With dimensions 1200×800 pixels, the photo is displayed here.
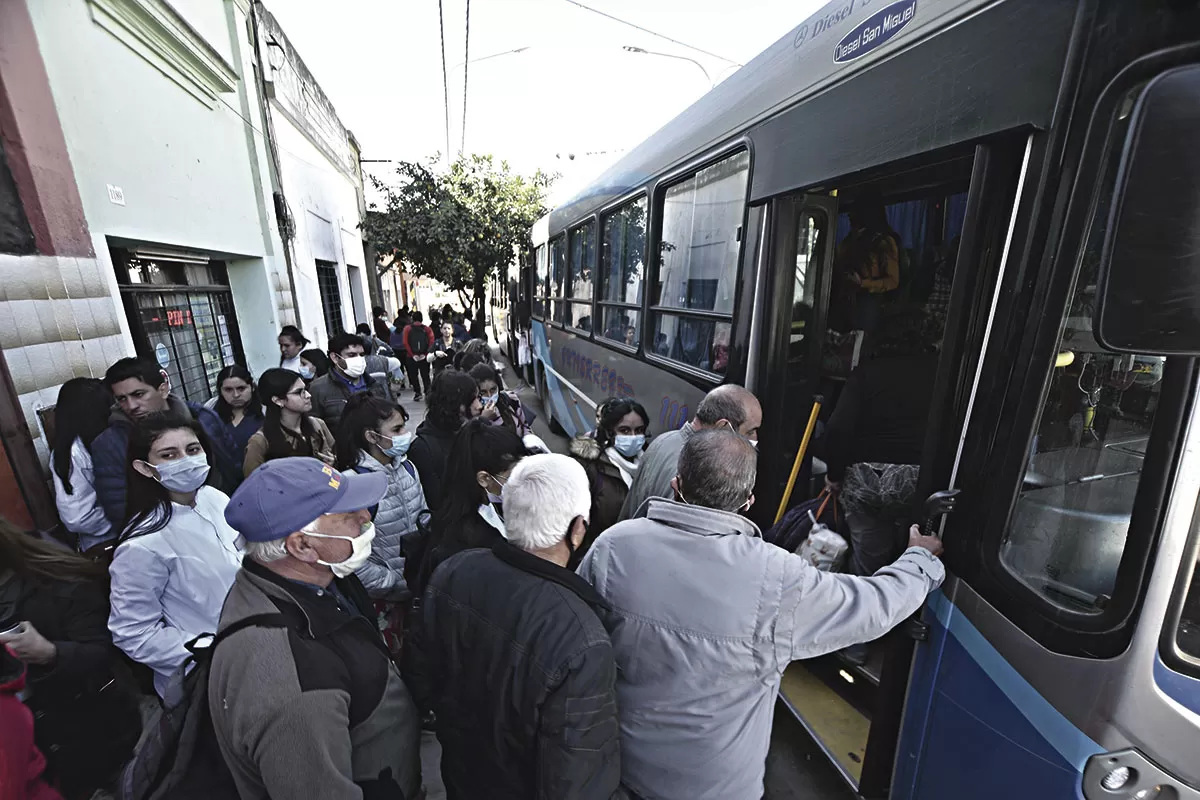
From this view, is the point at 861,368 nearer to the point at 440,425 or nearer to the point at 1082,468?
the point at 1082,468

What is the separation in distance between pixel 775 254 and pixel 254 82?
759 centimetres

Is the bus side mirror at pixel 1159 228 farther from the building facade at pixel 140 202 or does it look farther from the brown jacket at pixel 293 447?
the building facade at pixel 140 202

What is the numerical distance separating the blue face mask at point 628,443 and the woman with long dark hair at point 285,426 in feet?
5.69

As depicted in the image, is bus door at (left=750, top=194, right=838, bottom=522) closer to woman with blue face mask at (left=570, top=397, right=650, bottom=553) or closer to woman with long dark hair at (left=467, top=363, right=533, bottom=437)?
woman with blue face mask at (left=570, top=397, right=650, bottom=553)

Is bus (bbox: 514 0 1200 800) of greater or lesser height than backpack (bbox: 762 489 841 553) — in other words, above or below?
above

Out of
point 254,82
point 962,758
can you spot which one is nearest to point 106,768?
point 962,758

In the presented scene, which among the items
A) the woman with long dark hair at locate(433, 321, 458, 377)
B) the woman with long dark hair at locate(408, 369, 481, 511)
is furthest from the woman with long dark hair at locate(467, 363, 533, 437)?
the woman with long dark hair at locate(433, 321, 458, 377)

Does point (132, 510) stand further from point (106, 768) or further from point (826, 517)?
point (826, 517)

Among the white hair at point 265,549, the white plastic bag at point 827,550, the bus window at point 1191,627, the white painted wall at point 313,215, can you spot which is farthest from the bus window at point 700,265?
the white painted wall at point 313,215

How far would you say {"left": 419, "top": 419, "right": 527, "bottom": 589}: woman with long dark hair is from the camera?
6.31 ft

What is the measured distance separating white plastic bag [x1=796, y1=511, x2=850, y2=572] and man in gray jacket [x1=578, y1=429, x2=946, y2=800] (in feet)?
2.58

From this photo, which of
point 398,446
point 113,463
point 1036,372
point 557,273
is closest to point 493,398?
point 398,446

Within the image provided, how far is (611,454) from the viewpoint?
2652mm

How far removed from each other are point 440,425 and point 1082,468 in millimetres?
2722
